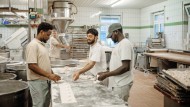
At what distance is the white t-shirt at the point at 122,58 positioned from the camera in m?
2.77

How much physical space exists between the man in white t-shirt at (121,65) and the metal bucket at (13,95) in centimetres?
98

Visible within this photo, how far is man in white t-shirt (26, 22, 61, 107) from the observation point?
3088mm

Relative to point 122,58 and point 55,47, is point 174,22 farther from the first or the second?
point 122,58

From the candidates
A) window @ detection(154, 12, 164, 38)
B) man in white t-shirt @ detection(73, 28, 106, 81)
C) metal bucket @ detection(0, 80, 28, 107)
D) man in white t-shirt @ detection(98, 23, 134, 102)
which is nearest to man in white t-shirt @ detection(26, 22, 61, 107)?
metal bucket @ detection(0, 80, 28, 107)

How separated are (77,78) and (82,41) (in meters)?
3.28

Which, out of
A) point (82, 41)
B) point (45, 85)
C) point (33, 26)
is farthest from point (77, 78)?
point (82, 41)

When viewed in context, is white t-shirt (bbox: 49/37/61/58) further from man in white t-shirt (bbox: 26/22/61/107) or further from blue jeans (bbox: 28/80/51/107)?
blue jeans (bbox: 28/80/51/107)

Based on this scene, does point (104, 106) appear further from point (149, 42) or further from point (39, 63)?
point (149, 42)

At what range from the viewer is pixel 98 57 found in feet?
10.9

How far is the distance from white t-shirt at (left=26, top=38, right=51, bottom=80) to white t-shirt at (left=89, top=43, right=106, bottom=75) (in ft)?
2.20

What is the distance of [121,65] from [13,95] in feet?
4.38

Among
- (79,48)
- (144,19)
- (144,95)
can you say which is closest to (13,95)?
(79,48)

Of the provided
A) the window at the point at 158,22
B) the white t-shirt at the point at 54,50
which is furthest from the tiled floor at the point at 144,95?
the window at the point at 158,22

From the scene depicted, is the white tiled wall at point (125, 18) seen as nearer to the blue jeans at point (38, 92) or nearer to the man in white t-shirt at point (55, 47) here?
the man in white t-shirt at point (55, 47)
